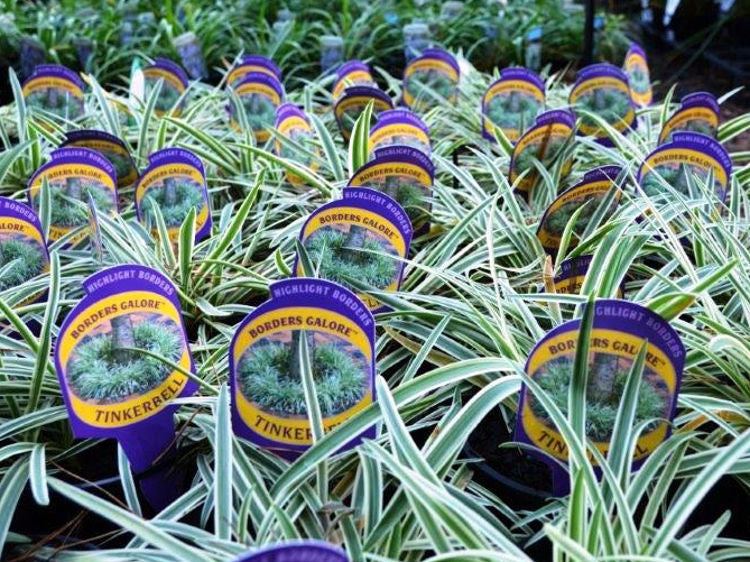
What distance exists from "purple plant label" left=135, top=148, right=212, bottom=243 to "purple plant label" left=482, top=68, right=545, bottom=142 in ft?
2.13

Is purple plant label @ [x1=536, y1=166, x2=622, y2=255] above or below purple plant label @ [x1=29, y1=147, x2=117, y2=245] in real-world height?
above

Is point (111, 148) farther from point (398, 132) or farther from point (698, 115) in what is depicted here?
point (698, 115)

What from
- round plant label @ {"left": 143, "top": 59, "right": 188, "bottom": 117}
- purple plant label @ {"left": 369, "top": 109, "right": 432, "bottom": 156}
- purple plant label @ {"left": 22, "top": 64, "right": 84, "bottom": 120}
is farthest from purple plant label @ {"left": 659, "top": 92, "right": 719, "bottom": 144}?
purple plant label @ {"left": 22, "top": 64, "right": 84, "bottom": 120}

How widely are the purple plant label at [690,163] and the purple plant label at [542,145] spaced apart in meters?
0.16

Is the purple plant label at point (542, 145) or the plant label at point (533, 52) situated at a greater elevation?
the plant label at point (533, 52)

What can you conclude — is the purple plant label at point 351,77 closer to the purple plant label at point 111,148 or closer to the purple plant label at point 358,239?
the purple plant label at point 111,148

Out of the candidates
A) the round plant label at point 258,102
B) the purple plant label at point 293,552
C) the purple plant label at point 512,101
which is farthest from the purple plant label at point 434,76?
the purple plant label at point 293,552

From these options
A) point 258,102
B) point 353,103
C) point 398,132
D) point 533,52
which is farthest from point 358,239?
point 533,52

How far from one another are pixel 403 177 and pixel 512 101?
536 millimetres

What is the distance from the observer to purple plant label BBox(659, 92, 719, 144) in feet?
4.32

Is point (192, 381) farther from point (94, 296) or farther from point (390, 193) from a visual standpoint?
point (390, 193)

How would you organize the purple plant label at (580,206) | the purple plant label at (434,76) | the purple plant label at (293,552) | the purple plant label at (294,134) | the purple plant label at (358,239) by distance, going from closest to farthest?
the purple plant label at (293,552)
the purple plant label at (358,239)
the purple plant label at (580,206)
the purple plant label at (294,134)
the purple plant label at (434,76)

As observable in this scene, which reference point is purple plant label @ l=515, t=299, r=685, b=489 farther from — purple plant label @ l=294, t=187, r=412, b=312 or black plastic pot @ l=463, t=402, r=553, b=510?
purple plant label @ l=294, t=187, r=412, b=312

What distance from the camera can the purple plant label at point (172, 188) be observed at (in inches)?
45.5
